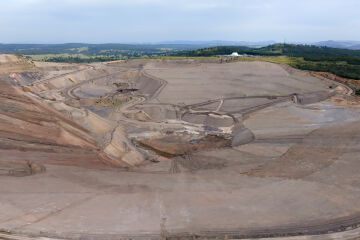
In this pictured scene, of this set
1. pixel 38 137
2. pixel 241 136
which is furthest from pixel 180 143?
pixel 38 137

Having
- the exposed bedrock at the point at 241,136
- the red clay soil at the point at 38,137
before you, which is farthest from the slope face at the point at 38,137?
the exposed bedrock at the point at 241,136

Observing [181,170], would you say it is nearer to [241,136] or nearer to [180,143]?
[180,143]

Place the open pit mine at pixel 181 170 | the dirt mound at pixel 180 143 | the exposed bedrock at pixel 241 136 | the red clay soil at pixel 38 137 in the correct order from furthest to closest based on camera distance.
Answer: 1. the exposed bedrock at pixel 241 136
2. the dirt mound at pixel 180 143
3. the red clay soil at pixel 38 137
4. the open pit mine at pixel 181 170

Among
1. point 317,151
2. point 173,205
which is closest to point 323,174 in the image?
point 317,151

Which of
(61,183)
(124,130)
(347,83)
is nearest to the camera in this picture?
(61,183)

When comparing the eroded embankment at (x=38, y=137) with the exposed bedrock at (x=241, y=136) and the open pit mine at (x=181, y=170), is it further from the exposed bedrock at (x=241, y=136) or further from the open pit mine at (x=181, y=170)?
the exposed bedrock at (x=241, y=136)

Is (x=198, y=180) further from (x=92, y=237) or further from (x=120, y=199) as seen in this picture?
(x=92, y=237)
